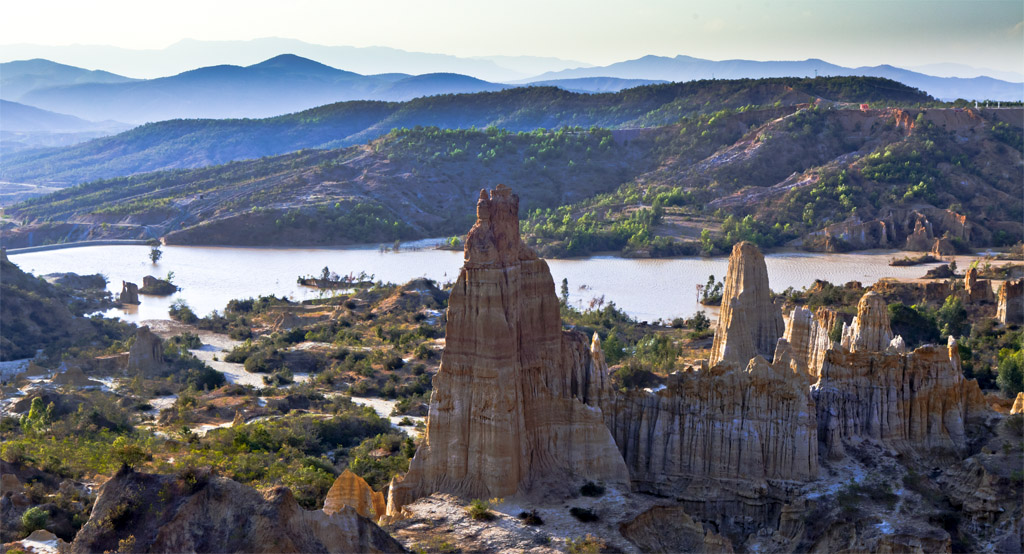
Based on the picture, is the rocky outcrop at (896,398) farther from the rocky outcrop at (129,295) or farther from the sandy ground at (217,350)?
the rocky outcrop at (129,295)

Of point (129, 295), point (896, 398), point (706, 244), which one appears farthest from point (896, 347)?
point (706, 244)

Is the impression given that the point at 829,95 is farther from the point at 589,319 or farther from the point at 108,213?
the point at 589,319

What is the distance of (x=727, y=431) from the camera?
2348 centimetres

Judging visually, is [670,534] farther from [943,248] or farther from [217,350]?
[943,248]

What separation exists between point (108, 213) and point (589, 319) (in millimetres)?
72190

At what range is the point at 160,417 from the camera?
36719 millimetres

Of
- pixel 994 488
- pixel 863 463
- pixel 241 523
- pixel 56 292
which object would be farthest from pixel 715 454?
pixel 56 292

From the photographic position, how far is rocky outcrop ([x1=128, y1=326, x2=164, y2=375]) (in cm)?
4497

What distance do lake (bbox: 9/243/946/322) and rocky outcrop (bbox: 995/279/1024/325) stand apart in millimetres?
17144

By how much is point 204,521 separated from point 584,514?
23.9 feet

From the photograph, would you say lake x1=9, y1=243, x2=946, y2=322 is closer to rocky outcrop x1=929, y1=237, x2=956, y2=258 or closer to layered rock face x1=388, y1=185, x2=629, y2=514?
rocky outcrop x1=929, y1=237, x2=956, y2=258

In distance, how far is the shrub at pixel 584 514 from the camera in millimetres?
20889

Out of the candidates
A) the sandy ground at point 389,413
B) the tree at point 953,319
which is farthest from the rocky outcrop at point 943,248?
the sandy ground at point 389,413

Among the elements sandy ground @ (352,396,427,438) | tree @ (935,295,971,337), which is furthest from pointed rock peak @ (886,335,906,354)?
tree @ (935,295,971,337)
